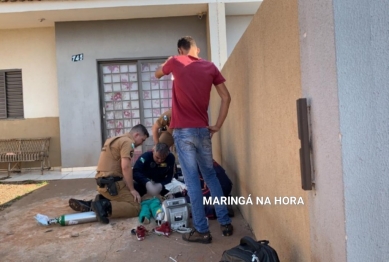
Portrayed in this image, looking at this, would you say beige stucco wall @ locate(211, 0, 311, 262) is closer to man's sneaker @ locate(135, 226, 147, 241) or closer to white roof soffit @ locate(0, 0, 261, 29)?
man's sneaker @ locate(135, 226, 147, 241)

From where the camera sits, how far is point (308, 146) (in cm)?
154

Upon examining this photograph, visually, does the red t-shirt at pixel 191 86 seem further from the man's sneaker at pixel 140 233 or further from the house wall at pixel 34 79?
the house wall at pixel 34 79

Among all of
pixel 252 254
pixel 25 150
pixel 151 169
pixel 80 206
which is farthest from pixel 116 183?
pixel 25 150

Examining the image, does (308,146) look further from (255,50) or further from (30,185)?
(30,185)

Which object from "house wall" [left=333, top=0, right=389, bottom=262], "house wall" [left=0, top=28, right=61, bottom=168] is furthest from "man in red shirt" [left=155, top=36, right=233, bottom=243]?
"house wall" [left=0, top=28, right=61, bottom=168]

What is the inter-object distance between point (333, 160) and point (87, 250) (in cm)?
266

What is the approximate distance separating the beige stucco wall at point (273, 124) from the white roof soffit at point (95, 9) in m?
4.75

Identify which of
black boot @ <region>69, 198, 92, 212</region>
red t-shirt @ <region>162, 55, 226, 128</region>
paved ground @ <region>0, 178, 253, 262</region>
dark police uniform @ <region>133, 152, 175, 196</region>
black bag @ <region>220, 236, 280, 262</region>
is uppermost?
red t-shirt @ <region>162, 55, 226, 128</region>

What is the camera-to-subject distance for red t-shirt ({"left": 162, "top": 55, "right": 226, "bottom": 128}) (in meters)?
3.24

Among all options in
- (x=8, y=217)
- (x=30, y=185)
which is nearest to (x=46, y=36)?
(x=30, y=185)

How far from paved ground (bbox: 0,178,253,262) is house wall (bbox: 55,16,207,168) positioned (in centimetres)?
395

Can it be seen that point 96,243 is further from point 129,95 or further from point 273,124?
point 129,95

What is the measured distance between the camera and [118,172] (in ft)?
14.7

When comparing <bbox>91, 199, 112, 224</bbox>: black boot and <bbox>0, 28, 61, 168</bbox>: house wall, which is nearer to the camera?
<bbox>91, 199, 112, 224</bbox>: black boot
